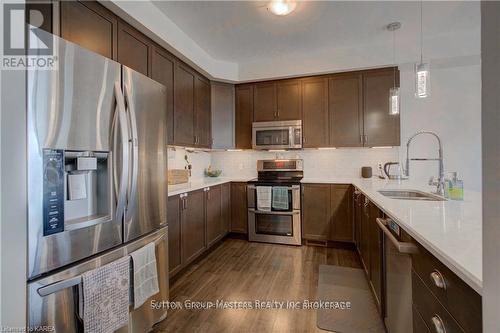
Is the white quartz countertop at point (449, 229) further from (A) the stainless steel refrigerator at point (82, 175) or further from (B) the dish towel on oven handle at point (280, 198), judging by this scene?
(B) the dish towel on oven handle at point (280, 198)

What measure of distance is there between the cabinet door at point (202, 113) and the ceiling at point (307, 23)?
473mm

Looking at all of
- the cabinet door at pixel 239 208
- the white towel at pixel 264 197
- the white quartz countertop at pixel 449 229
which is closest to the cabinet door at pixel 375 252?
the white quartz countertop at pixel 449 229

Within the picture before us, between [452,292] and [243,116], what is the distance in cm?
346

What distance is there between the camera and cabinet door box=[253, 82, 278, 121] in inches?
148

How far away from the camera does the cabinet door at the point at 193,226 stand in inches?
99.7

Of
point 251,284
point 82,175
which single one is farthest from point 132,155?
point 251,284

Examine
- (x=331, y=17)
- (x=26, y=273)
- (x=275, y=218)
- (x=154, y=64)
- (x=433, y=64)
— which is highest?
(x=331, y=17)

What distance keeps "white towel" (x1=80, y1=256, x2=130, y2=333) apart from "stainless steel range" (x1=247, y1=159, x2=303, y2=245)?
7.43 ft

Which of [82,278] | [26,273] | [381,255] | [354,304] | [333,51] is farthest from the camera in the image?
[333,51]

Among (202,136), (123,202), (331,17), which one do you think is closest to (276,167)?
(202,136)

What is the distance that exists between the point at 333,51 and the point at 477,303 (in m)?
3.41

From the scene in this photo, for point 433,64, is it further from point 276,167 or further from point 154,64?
point 154,64

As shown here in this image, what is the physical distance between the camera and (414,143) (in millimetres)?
3379
